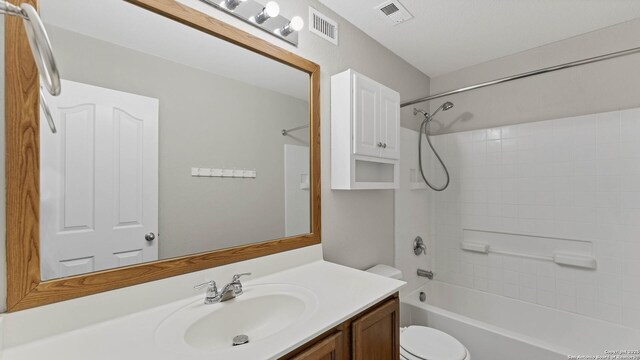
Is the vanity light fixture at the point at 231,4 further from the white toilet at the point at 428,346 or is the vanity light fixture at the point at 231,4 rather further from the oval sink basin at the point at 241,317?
the white toilet at the point at 428,346

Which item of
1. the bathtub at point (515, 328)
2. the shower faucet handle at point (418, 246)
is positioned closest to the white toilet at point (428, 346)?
the bathtub at point (515, 328)

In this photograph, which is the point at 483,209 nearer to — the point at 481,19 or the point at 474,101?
the point at 474,101

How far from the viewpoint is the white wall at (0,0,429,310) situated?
1.52m

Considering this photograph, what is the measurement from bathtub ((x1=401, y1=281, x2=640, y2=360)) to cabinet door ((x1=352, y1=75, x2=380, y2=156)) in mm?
1243

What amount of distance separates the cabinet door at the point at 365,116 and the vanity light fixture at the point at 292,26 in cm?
39

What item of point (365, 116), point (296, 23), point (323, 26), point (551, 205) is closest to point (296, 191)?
point (365, 116)

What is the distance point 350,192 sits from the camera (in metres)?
1.74

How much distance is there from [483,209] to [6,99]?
279 cm

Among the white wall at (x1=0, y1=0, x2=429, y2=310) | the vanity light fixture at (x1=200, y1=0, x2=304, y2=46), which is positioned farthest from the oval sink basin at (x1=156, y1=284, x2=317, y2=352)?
the vanity light fixture at (x1=200, y1=0, x2=304, y2=46)

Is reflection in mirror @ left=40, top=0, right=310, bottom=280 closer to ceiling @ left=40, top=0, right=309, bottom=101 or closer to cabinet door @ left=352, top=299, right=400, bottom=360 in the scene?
ceiling @ left=40, top=0, right=309, bottom=101

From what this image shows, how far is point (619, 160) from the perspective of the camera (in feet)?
5.88

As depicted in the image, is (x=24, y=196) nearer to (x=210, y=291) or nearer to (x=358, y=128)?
(x=210, y=291)

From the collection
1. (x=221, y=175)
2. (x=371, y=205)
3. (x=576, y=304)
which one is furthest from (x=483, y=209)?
(x=221, y=175)

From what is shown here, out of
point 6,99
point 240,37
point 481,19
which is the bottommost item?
point 6,99
